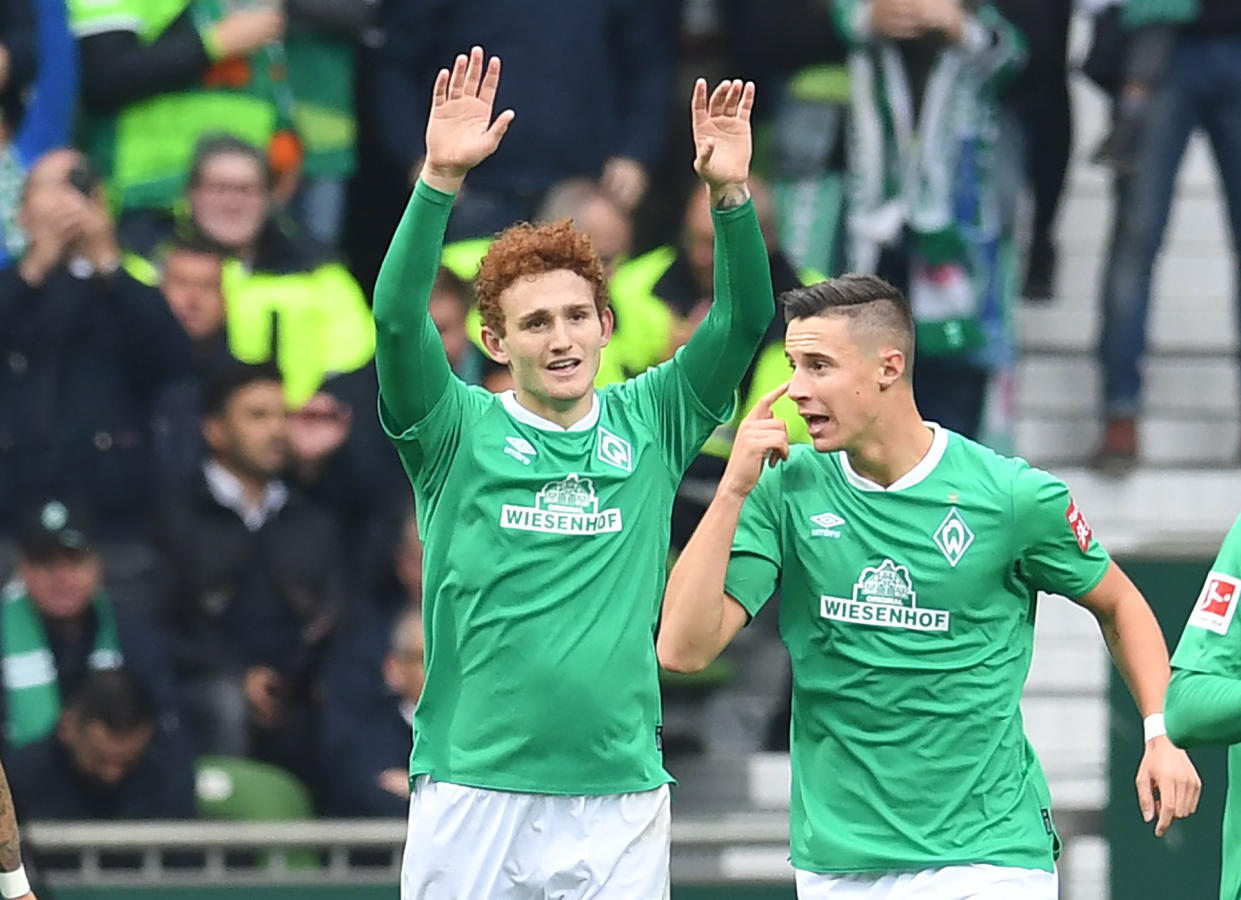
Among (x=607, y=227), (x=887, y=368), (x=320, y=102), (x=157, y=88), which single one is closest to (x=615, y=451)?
(x=887, y=368)

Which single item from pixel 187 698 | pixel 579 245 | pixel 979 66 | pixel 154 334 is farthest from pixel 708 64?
pixel 579 245

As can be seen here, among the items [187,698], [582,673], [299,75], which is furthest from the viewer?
[299,75]

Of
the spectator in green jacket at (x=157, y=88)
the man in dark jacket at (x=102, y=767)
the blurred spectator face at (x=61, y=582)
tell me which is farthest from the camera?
the spectator in green jacket at (x=157, y=88)

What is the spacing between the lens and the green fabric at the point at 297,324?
8.35m

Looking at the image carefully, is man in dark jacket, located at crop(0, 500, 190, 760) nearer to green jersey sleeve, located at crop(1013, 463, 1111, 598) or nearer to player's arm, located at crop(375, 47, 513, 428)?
player's arm, located at crop(375, 47, 513, 428)

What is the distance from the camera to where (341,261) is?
29.3 ft

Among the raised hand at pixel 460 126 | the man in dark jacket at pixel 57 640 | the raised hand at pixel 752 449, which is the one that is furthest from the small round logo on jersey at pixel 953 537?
the man in dark jacket at pixel 57 640

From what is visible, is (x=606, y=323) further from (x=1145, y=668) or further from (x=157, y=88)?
(x=157, y=88)

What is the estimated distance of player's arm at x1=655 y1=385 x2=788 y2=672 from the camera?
5117 millimetres

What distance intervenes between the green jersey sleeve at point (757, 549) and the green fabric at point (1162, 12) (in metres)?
4.05

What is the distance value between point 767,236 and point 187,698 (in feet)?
7.53

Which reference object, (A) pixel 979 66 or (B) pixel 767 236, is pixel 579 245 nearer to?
(B) pixel 767 236

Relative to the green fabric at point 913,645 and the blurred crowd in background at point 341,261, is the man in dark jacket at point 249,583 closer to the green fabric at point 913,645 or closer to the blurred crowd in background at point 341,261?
the blurred crowd in background at point 341,261

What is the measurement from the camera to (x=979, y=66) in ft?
29.3
